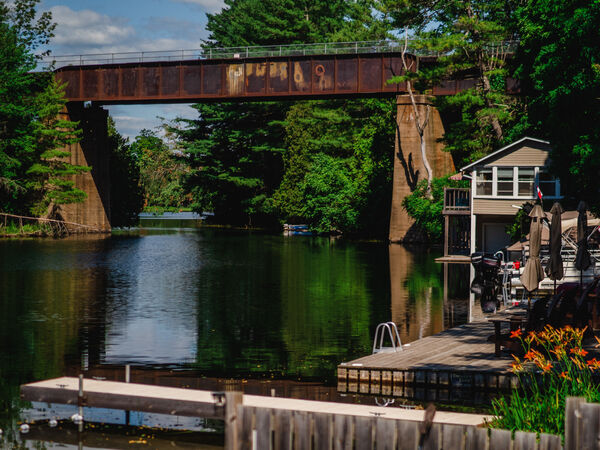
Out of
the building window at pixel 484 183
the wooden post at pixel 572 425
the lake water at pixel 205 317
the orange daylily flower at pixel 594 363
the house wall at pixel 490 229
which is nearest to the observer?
the wooden post at pixel 572 425

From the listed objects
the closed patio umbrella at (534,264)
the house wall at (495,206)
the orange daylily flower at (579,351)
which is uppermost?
the house wall at (495,206)

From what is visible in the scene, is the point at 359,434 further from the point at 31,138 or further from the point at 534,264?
the point at 31,138

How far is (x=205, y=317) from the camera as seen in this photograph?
1034 inches

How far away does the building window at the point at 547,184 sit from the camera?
49125 millimetres

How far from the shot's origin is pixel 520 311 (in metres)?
24.2

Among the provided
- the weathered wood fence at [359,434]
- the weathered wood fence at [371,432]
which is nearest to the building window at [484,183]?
the weathered wood fence at [371,432]

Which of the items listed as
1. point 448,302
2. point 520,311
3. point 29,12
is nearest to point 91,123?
point 29,12

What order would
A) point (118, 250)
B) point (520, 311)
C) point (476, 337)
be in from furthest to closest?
point (118, 250) → point (520, 311) → point (476, 337)

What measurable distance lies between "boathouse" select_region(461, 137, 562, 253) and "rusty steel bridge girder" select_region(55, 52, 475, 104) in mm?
14602

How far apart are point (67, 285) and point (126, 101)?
125ft

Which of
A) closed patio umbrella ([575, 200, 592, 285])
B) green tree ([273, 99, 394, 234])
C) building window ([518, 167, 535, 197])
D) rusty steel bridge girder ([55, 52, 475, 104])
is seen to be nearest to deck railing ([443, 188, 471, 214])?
building window ([518, 167, 535, 197])

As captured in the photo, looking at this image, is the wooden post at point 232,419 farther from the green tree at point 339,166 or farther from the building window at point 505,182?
the green tree at point 339,166

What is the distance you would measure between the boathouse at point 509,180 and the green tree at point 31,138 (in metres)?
35.6

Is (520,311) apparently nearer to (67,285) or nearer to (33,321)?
(33,321)
